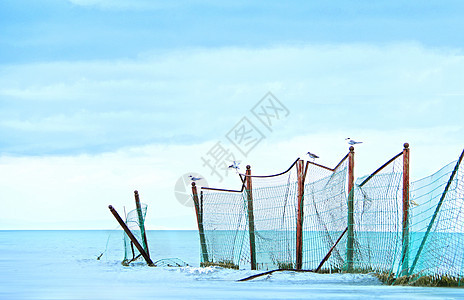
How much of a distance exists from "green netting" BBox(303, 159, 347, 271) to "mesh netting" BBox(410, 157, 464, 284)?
6.35ft

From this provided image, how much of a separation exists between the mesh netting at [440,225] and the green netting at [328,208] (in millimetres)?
1934

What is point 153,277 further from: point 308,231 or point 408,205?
point 408,205

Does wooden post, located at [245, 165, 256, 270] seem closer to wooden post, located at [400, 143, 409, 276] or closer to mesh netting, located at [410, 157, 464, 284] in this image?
wooden post, located at [400, 143, 409, 276]

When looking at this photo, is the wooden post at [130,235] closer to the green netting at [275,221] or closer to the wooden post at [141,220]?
the wooden post at [141,220]

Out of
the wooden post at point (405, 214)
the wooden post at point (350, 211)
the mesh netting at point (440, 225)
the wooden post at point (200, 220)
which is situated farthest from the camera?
the wooden post at point (200, 220)

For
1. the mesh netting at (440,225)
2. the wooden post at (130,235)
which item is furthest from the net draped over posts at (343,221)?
the wooden post at (130,235)

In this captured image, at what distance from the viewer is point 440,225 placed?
32.4 ft

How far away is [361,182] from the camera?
37.7 ft

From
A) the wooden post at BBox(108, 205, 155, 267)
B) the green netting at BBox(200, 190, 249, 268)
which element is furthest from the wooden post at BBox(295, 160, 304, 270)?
the wooden post at BBox(108, 205, 155, 267)

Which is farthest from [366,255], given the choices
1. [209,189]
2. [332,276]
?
[209,189]

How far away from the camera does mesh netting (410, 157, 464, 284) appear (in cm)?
979

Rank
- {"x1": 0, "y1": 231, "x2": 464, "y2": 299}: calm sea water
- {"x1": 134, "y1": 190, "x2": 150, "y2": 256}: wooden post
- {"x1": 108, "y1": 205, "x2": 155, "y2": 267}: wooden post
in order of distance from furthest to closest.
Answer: {"x1": 134, "y1": 190, "x2": 150, "y2": 256}: wooden post
{"x1": 108, "y1": 205, "x2": 155, "y2": 267}: wooden post
{"x1": 0, "y1": 231, "x2": 464, "y2": 299}: calm sea water

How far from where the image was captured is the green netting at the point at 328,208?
470 inches

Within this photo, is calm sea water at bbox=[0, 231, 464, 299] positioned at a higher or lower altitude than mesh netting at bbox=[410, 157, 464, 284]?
lower
